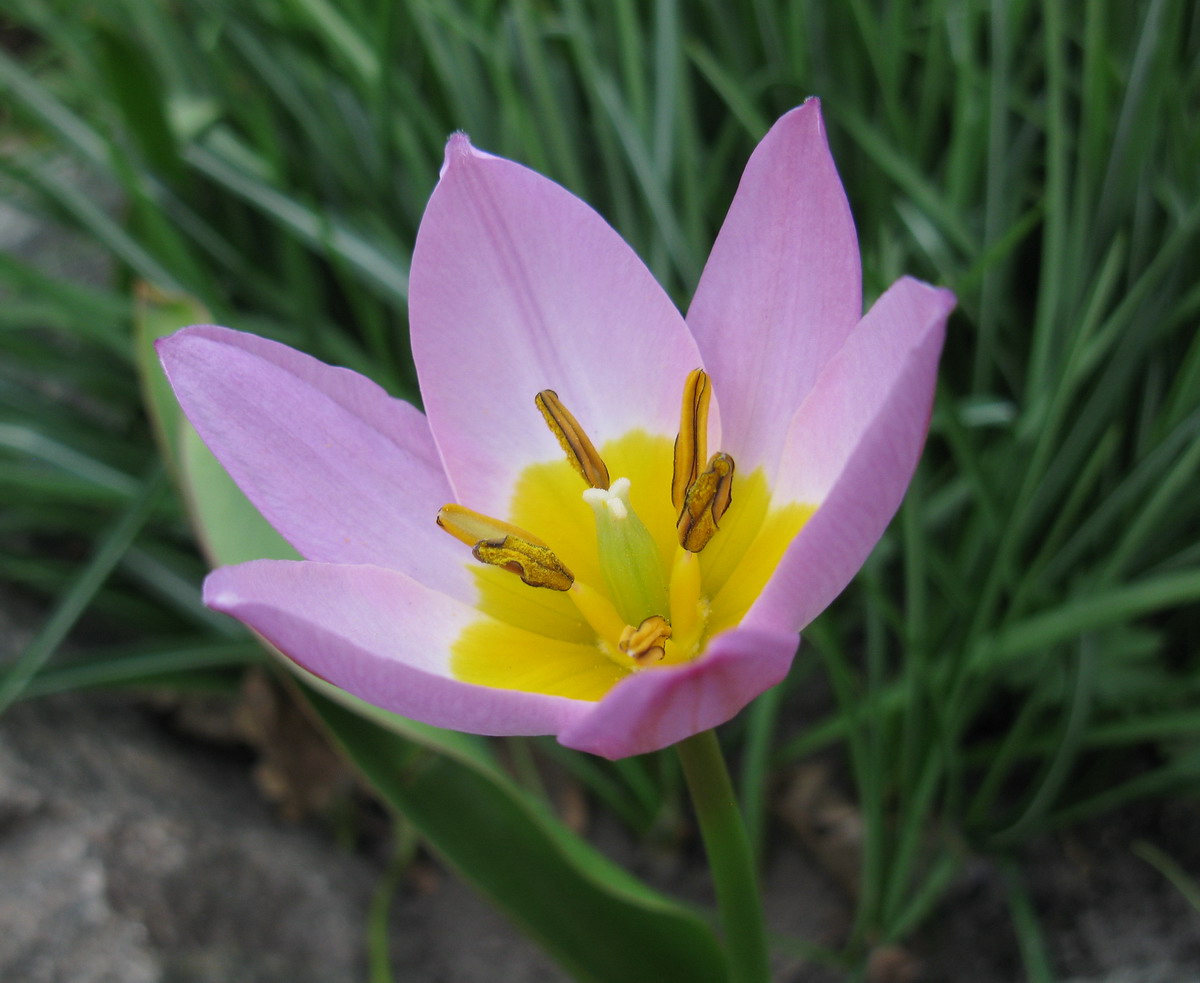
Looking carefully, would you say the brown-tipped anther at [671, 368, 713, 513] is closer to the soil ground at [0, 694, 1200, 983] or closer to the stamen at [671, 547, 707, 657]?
the stamen at [671, 547, 707, 657]

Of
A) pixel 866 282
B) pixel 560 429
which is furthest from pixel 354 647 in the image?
pixel 866 282

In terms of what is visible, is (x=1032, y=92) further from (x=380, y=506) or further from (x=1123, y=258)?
(x=380, y=506)

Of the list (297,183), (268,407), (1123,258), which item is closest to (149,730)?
(297,183)

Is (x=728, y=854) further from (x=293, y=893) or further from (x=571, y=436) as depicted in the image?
(x=293, y=893)

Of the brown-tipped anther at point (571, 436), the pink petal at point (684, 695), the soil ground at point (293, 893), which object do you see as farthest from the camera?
the soil ground at point (293, 893)

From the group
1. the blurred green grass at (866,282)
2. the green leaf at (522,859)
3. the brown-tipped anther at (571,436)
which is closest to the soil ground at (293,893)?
the blurred green grass at (866,282)

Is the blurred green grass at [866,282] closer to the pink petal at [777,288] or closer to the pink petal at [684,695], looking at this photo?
the pink petal at [777,288]
